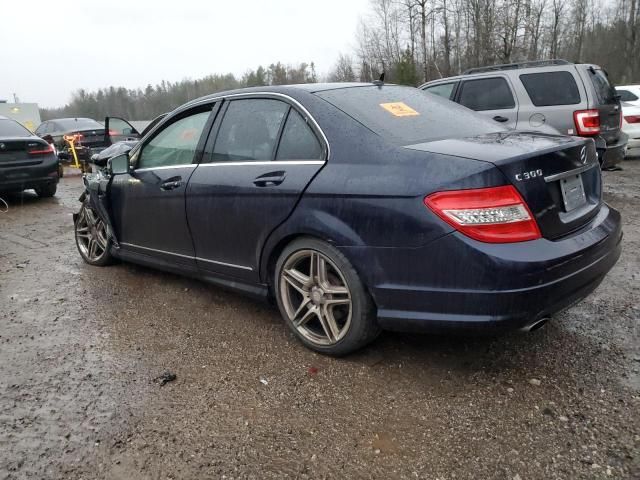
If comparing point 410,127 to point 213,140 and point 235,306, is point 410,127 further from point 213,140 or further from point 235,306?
point 235,306

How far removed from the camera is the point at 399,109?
3.16 m

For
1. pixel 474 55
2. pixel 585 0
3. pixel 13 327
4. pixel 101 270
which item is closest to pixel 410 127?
pixel 13 327

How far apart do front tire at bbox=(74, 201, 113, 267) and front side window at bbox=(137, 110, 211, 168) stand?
1.06m

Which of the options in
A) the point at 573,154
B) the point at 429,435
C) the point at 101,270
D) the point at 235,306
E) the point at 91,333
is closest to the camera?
the point at 429,435

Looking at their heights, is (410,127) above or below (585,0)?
below

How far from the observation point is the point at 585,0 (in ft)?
152

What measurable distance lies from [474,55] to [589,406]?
1653 inches

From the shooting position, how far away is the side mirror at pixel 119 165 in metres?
4.27

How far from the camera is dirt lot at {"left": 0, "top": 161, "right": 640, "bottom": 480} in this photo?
85.3 inches

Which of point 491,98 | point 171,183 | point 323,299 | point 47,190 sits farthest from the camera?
point 47,190

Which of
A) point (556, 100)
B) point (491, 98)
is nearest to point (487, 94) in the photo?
point (491, 98)

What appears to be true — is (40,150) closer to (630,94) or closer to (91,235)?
(91,235)

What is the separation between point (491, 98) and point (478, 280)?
5.80 m

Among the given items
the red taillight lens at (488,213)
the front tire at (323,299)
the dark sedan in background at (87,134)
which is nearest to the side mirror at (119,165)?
the front tire at (323,299)
